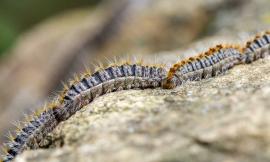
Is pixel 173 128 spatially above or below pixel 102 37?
below

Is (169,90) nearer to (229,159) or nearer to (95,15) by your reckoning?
(229,159)

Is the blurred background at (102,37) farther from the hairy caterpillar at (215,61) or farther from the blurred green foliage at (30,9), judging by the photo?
the blurred green foliage at (30,9)

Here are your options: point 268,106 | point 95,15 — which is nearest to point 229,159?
point 268,106

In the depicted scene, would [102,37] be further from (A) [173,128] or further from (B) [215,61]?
(A) [173,128]

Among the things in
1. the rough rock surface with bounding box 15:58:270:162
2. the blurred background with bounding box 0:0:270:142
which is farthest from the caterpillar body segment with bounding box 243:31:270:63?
the blurred background with bounding box 0:0:270:142

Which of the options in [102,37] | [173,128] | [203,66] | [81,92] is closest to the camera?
[173,128]

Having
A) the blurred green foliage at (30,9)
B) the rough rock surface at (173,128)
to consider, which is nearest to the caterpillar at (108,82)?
the rough rock surface at (173,128)

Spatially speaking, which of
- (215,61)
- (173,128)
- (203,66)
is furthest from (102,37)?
(173,128)
